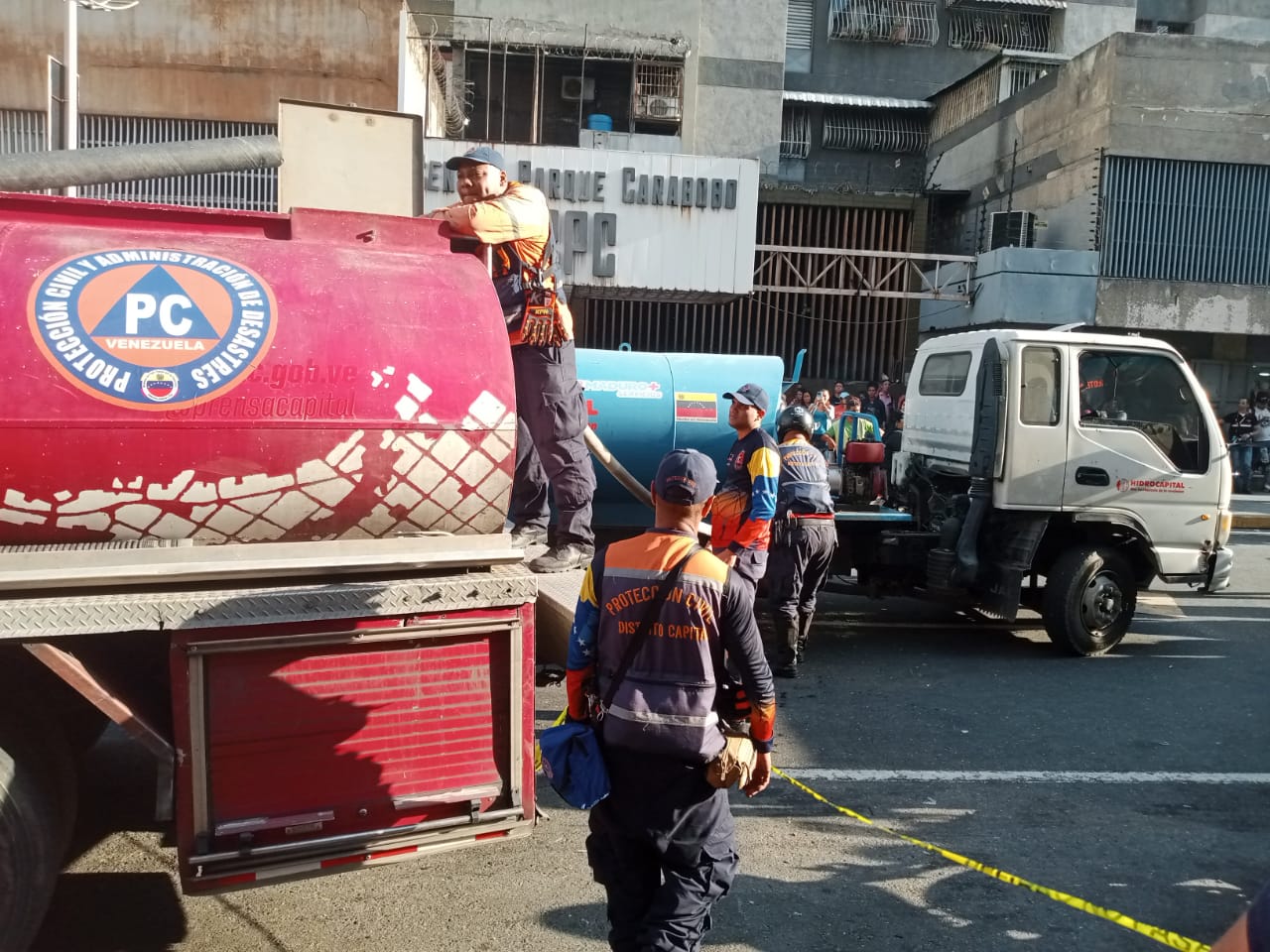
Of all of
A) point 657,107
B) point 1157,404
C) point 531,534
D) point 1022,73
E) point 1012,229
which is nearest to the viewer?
point 531,534

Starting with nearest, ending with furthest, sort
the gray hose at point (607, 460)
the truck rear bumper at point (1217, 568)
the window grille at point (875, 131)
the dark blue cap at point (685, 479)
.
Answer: the dark blue cap at point (685, 479)
the gray hose at point (607, 460)
the truck rear bumper at point (1217, 568)
the window grille at point (875, 131)

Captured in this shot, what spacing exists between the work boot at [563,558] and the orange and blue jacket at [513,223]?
90 centimetres

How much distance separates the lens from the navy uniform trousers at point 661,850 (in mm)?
2955

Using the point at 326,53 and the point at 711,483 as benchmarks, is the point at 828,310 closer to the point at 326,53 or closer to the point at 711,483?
the point at 326,53

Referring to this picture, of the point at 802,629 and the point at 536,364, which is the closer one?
the point at 536,364

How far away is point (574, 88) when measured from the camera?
754 inches

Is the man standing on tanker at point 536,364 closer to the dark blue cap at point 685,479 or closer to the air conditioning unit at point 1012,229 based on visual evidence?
the dark blue cap at point 685,479

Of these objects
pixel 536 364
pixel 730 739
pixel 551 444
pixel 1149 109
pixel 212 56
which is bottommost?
pixel 730 739

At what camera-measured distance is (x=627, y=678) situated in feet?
10.0

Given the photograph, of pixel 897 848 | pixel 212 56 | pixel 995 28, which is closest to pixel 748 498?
pixel 897 848

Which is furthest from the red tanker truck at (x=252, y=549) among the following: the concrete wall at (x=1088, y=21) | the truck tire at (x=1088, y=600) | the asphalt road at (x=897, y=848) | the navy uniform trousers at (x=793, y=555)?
the concrete wall at (x=1088, y=21)

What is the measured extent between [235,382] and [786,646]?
461 centimetres

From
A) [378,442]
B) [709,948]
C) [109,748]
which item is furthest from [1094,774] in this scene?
[109,748]

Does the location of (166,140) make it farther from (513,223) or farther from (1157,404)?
(1157,404)
